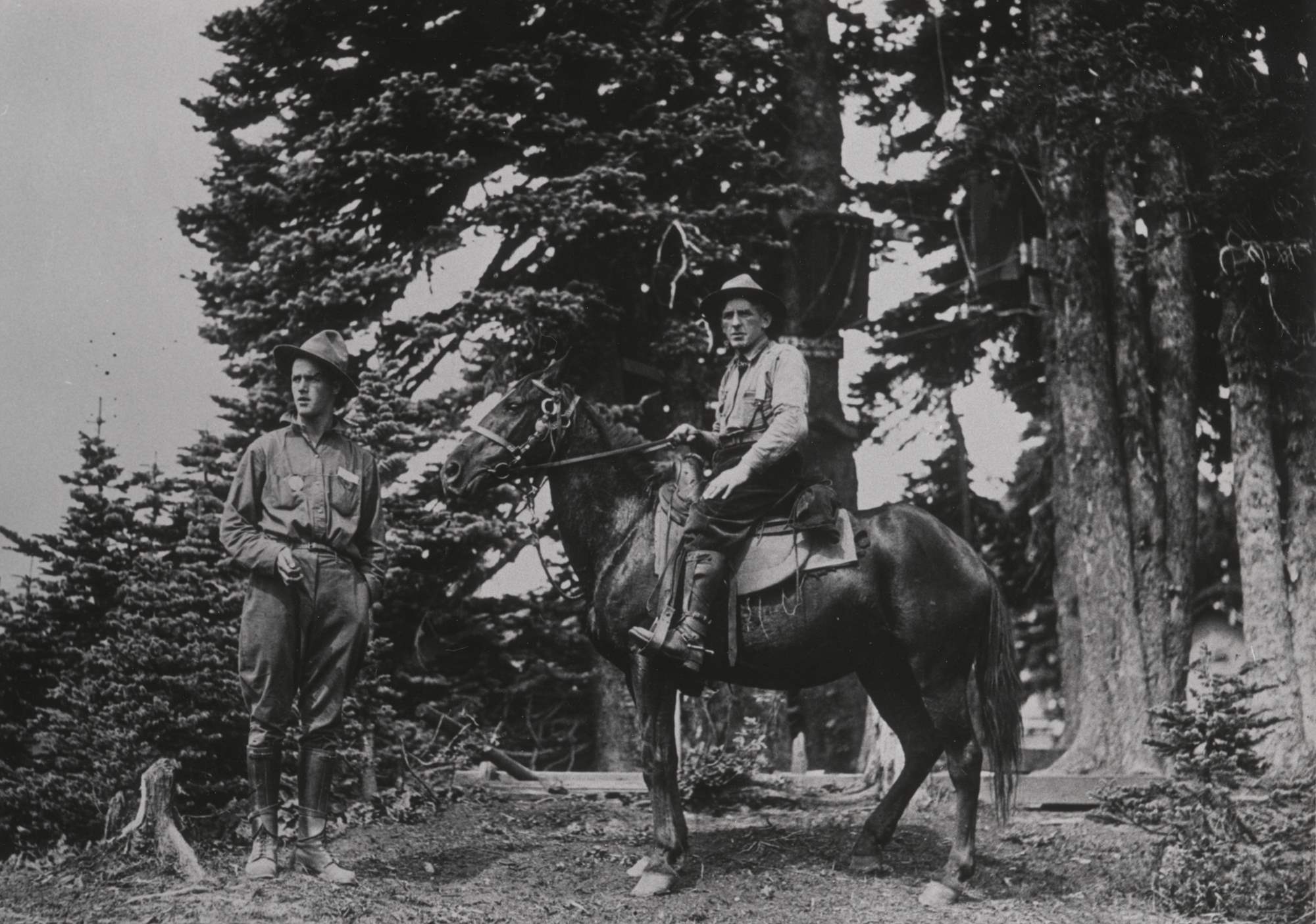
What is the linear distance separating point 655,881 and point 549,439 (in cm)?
255

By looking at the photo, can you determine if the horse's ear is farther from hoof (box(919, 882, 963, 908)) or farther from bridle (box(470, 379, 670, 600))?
hoof (box(919, 882, 963, 908))

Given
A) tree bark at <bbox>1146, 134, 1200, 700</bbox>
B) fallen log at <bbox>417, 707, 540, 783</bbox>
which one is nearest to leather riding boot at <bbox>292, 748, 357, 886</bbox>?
fallen log at <bbox>417, 707, 540, 783</bbox>

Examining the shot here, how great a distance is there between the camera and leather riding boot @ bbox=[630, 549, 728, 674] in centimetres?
724

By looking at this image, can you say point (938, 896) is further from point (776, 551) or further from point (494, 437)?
point (494, 437)

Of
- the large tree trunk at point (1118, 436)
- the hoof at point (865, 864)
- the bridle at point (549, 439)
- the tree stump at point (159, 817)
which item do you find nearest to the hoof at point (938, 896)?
the hoof at point (865, 864)

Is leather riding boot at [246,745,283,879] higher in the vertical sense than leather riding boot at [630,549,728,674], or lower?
A: lower

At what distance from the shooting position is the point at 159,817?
7773 millimetres

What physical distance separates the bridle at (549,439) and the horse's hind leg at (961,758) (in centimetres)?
219

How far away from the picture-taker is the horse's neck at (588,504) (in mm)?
7859

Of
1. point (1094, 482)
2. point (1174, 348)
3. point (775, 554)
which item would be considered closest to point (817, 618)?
point (775, 554)

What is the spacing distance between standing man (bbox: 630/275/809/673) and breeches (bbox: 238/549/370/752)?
157cm

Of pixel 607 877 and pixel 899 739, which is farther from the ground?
pixel 899 739

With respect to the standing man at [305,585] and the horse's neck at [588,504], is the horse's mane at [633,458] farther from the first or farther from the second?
the standing man at [305,585]

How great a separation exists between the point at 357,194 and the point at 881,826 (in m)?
7.88
